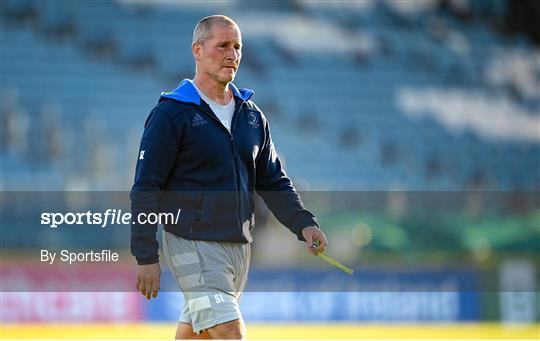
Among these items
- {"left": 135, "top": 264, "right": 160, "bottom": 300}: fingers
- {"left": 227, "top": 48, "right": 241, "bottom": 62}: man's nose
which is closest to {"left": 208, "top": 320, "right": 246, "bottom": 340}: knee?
{"left": 135, "top": 264, "right": 160, "bottom": 300}: fingers

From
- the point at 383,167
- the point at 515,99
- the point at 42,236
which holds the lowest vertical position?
the point at 42,236

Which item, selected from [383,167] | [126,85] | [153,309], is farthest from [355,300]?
[126,85]

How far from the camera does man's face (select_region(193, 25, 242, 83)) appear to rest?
4258 mm

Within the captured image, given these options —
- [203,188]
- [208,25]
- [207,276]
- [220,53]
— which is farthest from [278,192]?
[208,25]

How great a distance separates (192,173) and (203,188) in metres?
0.07

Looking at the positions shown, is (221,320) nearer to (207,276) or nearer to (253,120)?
(207,276)

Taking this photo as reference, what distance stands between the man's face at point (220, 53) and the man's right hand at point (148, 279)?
31.8 inches

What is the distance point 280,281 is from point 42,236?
159 inches

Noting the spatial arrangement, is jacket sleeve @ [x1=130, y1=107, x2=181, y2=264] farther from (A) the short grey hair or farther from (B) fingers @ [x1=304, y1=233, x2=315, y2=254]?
(B) fingers @ [x1=304, y1=233, x2=315, y2=254]

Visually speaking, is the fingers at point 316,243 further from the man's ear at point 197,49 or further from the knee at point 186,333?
the man's ear at point 197,49

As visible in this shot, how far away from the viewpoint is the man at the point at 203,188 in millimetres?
4137

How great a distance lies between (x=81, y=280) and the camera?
484 inches

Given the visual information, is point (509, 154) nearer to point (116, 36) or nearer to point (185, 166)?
point (116, 36)

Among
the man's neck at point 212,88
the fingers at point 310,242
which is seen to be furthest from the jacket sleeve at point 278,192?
the man's neck at point 212,88
